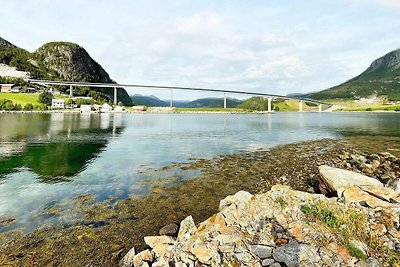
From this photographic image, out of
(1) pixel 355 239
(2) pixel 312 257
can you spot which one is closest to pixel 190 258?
(2) pixel 312 257

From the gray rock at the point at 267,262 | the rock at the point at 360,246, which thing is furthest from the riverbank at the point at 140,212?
the rock at the point at 360,246

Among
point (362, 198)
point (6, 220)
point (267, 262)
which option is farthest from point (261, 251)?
point (6, 220)

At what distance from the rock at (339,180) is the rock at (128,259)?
1230 centimetres

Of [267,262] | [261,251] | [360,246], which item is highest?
[360,246]

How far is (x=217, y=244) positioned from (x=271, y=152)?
106ft

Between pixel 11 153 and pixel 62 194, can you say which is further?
pixel 11 153

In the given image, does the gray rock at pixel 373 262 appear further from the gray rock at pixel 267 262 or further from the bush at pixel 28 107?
the bush at pixel 28 107

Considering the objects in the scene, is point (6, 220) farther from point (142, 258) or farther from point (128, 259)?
point (142, 258)

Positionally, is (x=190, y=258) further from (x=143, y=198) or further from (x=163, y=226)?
(x=143, y=198)

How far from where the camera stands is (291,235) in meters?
10.6

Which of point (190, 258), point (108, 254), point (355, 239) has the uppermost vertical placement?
point (355, 239)

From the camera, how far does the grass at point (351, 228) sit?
9.28m

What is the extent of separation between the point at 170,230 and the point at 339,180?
11.7 m

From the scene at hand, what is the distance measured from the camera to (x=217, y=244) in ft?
34.6
